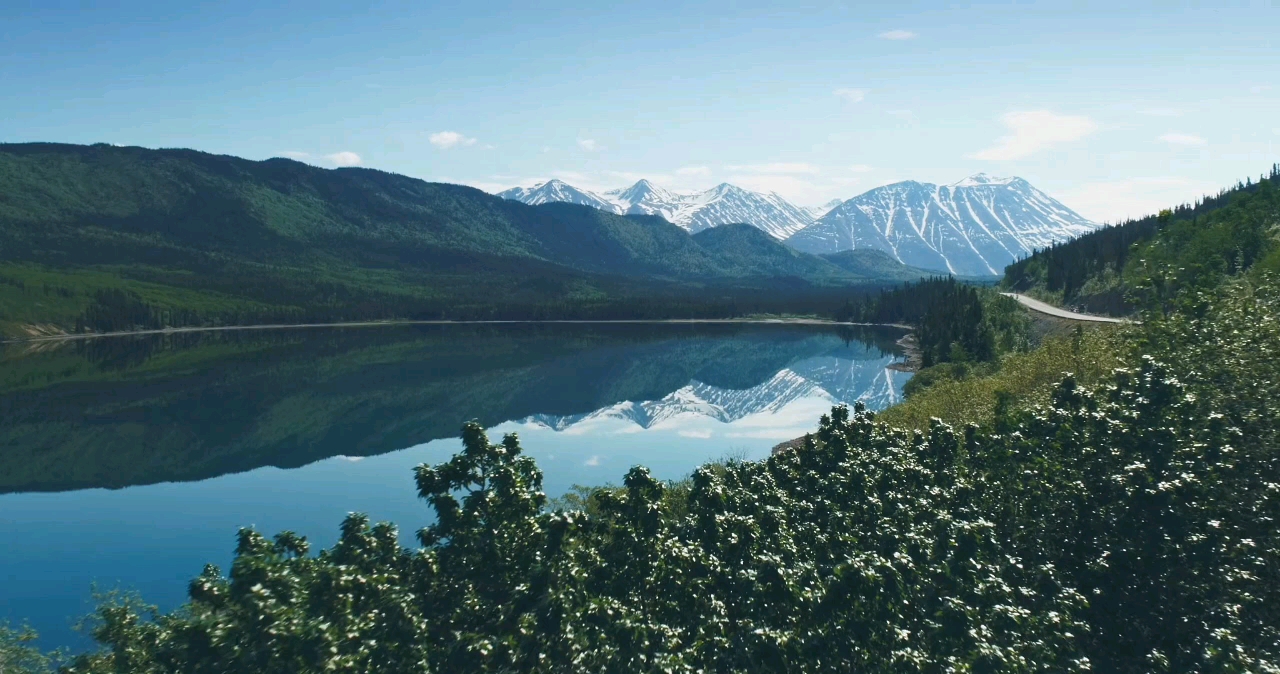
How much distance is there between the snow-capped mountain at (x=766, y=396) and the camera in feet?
371

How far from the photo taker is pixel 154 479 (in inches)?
3219

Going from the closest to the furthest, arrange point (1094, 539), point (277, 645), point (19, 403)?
point (277, 645), point (1094, 539), point (19, 403)

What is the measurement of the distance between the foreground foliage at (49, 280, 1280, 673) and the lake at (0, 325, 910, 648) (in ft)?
100

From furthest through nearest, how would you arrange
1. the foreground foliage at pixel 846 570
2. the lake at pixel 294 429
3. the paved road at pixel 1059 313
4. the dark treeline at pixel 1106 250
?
the dark treeline at pixel 1106 250 → the paved road at pixel 1059 313 → the lake at pixel 294 429 → the foreground foliage at pixel 846 570

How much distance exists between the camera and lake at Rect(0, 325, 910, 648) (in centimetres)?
6031

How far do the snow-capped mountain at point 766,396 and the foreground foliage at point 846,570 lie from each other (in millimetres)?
74034

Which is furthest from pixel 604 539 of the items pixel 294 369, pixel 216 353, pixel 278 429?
pixel 216 353

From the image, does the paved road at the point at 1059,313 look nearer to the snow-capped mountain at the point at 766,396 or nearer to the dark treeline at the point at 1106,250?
the dark treeline at the point at 1106,250

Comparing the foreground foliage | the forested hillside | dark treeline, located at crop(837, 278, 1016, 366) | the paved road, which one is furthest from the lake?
the foreground foliage

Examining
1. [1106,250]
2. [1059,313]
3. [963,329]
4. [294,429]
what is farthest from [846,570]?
[1106,250]

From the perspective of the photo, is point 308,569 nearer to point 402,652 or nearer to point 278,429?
point 402,652

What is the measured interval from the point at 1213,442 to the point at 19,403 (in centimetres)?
13881

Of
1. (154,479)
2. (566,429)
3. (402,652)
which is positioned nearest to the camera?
(402,652)

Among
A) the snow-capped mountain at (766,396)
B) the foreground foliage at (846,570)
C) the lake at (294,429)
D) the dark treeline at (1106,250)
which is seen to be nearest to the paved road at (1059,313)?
the dark treeline at (1106,250)
